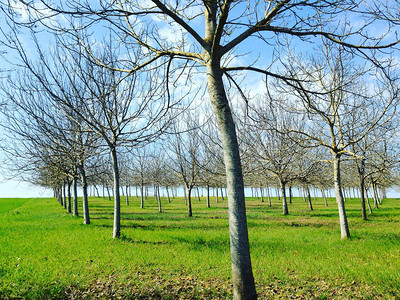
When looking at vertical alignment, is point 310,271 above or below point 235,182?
below

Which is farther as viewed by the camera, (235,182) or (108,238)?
(108,238)

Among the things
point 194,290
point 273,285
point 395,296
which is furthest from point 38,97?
point 395,296

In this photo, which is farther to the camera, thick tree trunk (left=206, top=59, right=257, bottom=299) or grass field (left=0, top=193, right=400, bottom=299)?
grass field (left=0, top=193, right=400, bottom=299)

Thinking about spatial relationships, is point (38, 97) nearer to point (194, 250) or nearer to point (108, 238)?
point (108, 238)

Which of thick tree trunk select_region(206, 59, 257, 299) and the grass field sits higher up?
thick tree trunk select_region(206, 59, 257, 299)

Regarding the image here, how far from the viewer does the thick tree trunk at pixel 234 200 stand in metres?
3.37

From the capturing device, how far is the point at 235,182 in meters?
3.56

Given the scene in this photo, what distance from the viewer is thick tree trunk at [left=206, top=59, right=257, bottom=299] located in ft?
11.1

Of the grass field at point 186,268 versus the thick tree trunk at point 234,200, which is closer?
the thick tree trunk at point 234,200

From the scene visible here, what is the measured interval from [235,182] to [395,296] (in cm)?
365

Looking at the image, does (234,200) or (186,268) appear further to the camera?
(186,268)

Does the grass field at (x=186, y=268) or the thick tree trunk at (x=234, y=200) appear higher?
the thick tree trunk at (x=234, y=200)

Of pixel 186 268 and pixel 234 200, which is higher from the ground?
pixel 234 200

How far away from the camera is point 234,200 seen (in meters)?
3.52
